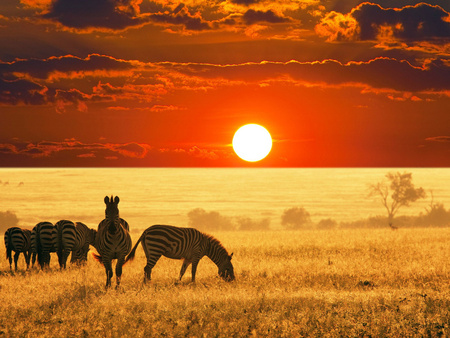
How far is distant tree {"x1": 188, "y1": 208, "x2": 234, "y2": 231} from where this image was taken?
108287 mm

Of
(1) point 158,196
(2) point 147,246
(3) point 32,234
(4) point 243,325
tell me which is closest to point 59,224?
(3) point 32,234

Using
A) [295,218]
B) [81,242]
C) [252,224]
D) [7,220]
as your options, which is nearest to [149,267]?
[81,242]

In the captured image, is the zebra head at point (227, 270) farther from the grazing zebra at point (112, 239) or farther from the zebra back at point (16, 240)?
the zebra back at point (16, 240)

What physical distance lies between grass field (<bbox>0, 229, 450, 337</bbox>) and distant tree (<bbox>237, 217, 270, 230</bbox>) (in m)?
76.9

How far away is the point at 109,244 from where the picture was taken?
17.8 m

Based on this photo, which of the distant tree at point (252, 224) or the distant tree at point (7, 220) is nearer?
the distant tree at point (252, 224)

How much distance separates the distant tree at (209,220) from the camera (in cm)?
10829

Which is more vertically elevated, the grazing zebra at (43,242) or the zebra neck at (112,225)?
the zebra neck at (112,225)

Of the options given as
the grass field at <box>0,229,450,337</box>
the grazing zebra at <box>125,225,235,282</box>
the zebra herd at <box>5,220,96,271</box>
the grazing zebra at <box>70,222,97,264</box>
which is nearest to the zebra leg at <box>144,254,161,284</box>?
the grazing zebra at <box>125,225,235,282</box>

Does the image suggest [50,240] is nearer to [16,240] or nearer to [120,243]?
[16,240]

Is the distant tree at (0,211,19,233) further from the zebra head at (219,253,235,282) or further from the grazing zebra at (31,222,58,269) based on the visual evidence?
the zebra head at (219,253,235,282)

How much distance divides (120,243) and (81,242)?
22.1ft

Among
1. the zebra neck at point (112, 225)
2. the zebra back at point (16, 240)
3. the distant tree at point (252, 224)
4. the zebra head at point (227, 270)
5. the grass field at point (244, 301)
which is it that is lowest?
the distant tree at point (252, 224)

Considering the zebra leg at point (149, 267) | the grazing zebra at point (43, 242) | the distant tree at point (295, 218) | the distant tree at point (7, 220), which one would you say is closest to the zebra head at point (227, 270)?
the zebra leg at point (149, 267)
